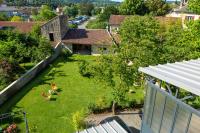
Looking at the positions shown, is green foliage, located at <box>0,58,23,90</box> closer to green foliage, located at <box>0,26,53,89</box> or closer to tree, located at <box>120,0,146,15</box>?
green foliage, located at <box>0,26,53,89</box>

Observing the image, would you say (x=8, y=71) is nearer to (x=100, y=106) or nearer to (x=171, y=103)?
(x=100, y=106)

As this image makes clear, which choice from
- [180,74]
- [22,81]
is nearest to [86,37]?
[22,81]

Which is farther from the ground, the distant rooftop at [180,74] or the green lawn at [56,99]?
the distant rooftop at [180,74]

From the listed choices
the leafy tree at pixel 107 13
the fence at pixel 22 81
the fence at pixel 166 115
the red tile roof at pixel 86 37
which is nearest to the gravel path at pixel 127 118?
the fence at pixel 22 81

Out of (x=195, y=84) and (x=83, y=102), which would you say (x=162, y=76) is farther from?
(x=83, y=102)

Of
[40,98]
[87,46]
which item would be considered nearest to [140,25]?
[40,98]

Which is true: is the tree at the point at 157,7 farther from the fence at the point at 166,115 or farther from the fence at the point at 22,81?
the fence at the point at 166,115
